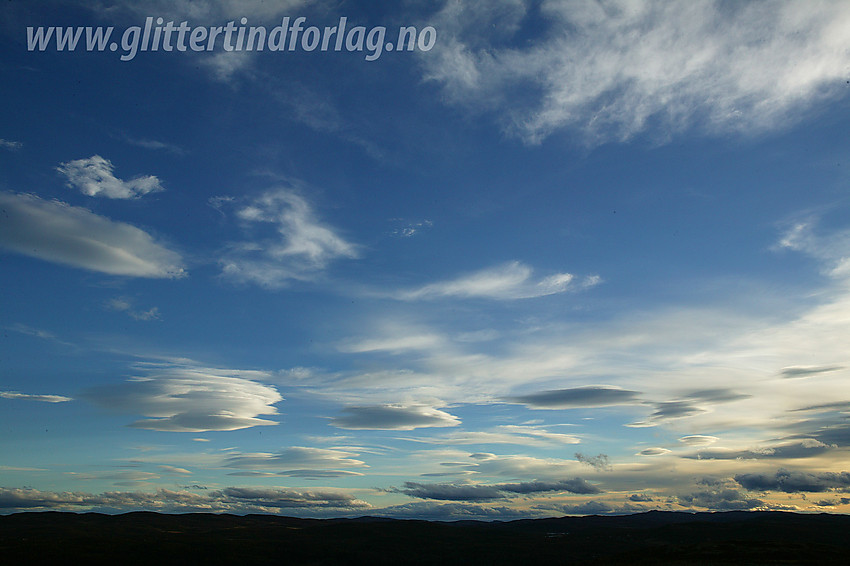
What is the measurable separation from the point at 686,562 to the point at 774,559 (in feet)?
94.3

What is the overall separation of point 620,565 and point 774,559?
5117 cm

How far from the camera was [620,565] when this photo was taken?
196000 millimetres

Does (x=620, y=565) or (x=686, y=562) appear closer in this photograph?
(x=686, y=562)

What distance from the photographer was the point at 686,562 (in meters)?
177

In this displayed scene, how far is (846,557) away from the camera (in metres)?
185

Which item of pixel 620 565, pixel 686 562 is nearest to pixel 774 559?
pixel 686 562

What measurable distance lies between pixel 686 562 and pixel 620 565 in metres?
27.1

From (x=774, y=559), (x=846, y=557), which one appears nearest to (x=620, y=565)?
(x=774, y=559)

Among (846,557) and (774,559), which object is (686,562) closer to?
(774,559)

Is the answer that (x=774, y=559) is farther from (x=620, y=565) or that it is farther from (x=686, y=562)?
(x=620, y=565)

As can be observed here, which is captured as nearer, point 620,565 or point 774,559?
point 774,559

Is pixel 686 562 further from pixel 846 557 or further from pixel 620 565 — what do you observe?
pixel 846 557

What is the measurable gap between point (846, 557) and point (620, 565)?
78.8 meters

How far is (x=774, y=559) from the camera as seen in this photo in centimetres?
17412
